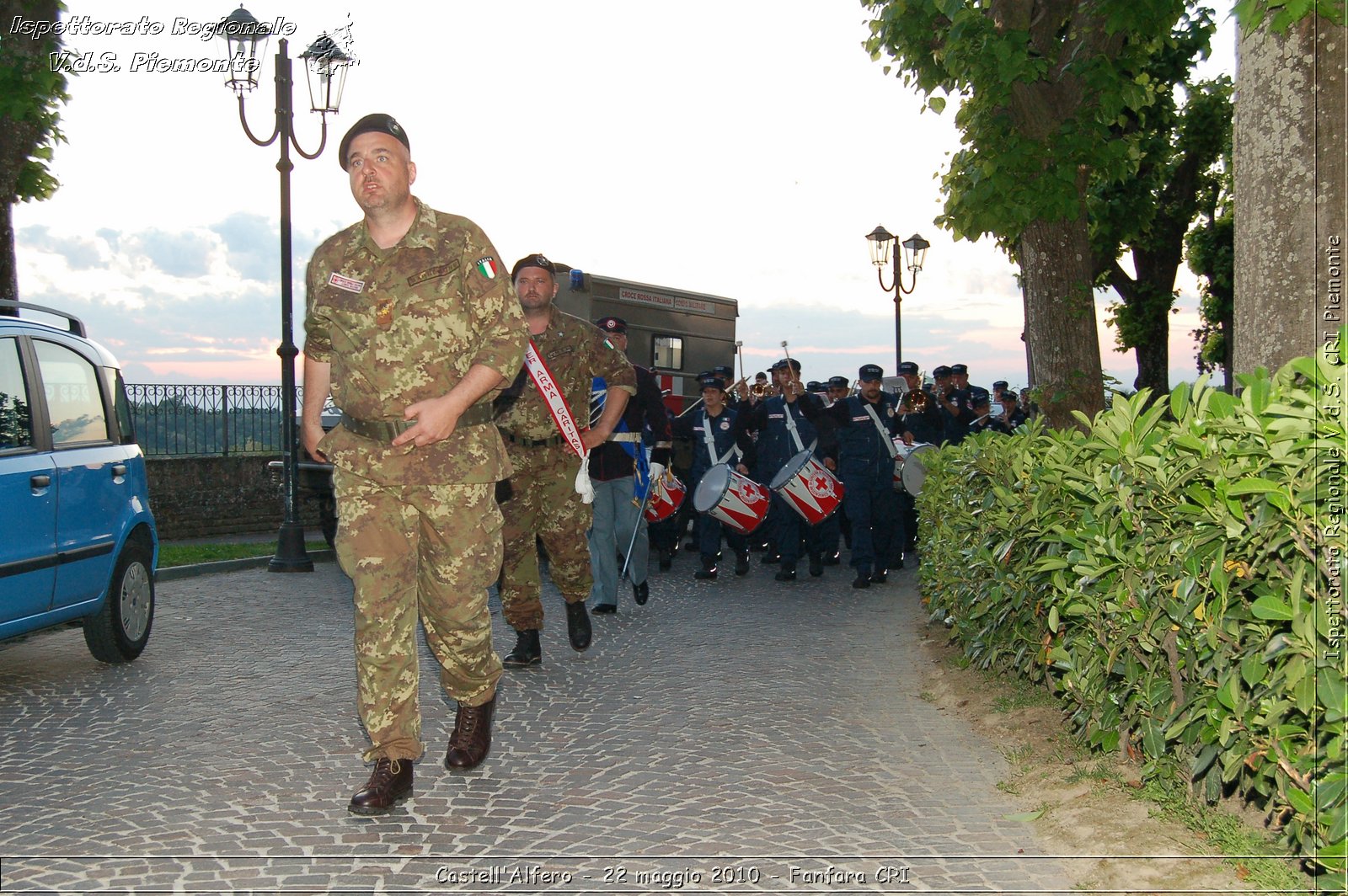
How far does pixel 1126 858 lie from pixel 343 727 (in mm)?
3360

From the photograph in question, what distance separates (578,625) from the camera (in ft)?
24.3

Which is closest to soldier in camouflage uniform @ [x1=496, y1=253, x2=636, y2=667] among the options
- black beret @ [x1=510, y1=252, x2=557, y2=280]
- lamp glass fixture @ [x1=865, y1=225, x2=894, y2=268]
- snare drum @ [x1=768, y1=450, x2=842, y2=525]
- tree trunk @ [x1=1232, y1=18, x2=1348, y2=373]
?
black beret @ [x1=510, y1=252, x2=557, y2=280]

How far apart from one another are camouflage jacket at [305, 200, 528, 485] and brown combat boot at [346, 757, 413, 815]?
0.97m

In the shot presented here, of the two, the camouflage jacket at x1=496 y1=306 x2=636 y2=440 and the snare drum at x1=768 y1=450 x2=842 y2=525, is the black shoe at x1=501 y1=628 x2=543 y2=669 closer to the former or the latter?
the camouflage jacket at x1=496 y1=306 x2=636 y2=440

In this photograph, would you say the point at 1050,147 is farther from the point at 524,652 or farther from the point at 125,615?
the point at 125,615

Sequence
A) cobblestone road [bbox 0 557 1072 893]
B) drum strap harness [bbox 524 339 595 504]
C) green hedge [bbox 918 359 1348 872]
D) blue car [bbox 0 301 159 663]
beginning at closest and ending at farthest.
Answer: green hedge [bbox 918 359 1348 872]
cobblestone road [bbox 0 557 1072 893]
blue car [bbox 0 301 159 663]
drum strap harness [bbox 524 339 595 504]

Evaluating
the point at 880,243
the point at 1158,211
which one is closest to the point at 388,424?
the point at 880,243

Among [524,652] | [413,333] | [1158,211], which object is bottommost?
[524,652]

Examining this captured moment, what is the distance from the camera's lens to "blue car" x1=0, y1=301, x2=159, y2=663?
6.12 metres

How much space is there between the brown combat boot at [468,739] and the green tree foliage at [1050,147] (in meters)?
5.66

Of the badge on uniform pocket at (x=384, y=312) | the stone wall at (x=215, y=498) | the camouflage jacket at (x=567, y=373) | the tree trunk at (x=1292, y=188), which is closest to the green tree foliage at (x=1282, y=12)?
the tree trunk at (x=1292, y=188)

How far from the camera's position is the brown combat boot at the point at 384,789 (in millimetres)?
4211

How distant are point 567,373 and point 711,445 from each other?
6.12m

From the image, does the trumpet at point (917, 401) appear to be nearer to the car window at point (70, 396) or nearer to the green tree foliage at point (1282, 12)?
the car window at point (70, 396)
